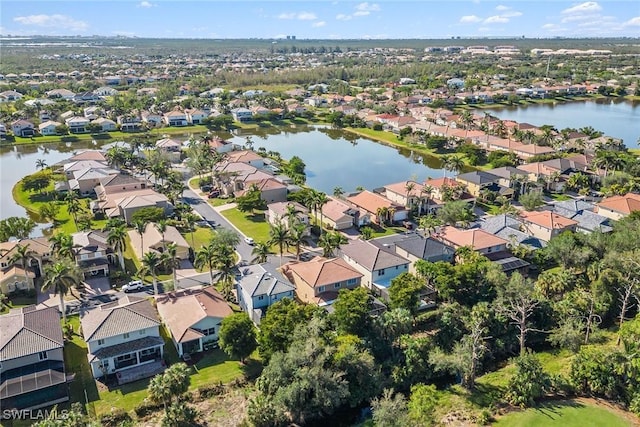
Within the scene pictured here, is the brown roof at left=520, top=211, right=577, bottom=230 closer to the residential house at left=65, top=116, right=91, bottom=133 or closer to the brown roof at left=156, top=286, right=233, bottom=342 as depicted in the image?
the brown roof at left=156, top=286, right=233, bottom=342

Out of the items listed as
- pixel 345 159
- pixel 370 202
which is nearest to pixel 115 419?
pixel 370 202

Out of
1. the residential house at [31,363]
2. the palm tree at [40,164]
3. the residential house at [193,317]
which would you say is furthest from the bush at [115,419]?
the palm tree at [40,164]

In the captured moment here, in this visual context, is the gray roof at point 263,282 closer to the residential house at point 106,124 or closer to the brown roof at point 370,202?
the brown roof at point 370,202

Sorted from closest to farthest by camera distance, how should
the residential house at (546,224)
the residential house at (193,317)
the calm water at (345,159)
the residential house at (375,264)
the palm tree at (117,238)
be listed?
the residential house at (193,317) → the residential house at (375,264) → the palm tree at (117,238) → the residential house at (546,224) → the calm water at (345,159)

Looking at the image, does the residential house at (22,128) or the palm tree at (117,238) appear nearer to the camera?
the palm tree at (117,238)

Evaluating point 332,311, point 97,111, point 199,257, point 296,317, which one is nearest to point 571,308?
point 332,311

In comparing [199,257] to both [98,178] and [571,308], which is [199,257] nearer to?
[571,308]
